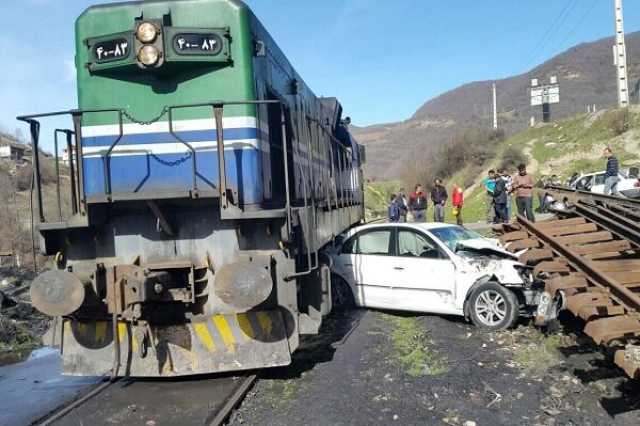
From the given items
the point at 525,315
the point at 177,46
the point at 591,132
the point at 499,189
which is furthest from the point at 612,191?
the point at 591,132

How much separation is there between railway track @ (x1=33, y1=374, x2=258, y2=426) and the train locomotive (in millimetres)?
220

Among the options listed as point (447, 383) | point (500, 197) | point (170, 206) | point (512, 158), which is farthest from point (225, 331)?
point (512, 158)

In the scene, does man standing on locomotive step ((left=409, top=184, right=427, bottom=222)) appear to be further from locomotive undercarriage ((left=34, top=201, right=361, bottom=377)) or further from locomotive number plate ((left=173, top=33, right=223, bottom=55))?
locomotive number plate ((left=173, top=33, right=223, bottom=55))

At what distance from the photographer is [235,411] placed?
16.0ft

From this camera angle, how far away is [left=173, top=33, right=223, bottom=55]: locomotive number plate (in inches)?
221

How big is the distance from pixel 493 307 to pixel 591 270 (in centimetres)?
192

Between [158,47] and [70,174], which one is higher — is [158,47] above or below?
above

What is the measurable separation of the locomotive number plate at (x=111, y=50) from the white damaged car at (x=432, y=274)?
464cm

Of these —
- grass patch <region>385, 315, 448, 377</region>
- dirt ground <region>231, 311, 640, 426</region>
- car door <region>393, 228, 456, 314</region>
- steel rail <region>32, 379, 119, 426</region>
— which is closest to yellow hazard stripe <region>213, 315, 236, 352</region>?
dirt ground <region>231, 311, 640, 426</region>

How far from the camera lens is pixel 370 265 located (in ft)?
28.5

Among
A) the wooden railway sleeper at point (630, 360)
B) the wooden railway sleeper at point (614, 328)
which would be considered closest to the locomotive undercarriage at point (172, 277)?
the wooden railway sleeper at point (614, 328)

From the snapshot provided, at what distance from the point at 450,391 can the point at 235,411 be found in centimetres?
195

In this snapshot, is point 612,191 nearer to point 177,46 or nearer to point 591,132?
point 177,46

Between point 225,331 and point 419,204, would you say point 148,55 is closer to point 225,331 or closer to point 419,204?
point 225,331
